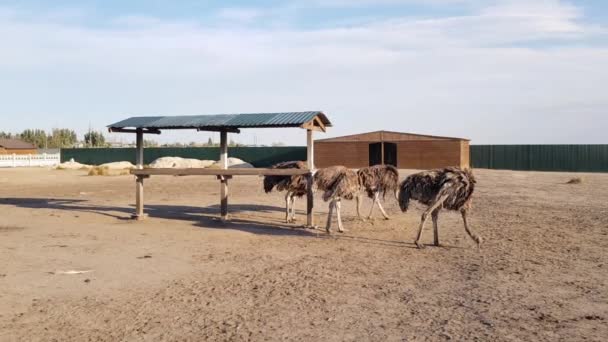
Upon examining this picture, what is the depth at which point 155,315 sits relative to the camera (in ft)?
22.8

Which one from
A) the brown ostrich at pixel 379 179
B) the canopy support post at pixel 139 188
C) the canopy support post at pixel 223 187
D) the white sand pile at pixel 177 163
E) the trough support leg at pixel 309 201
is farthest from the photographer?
the white sand pile at pixel 177 163

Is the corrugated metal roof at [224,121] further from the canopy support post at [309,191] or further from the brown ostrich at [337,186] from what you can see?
the brown ostrich at [337,186]

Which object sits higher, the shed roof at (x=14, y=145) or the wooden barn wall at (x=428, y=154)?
the shed roof at (x=14, y=145)

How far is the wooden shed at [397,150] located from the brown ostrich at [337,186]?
2874 centimetres

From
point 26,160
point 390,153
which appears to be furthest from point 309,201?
point 26,160

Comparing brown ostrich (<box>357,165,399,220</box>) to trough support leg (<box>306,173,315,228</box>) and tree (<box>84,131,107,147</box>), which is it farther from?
tree (<box>84,131,107,147</box>)

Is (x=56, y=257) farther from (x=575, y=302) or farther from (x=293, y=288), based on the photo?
(x=575, y=302)

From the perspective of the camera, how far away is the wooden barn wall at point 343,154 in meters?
44.7

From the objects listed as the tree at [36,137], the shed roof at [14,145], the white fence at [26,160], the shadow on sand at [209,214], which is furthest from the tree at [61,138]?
the shadow on sand at [209,214]

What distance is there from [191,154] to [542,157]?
32.4 meters

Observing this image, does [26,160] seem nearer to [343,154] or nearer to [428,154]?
[343,154]

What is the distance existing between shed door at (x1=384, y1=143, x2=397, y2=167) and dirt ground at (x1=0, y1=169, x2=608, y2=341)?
30.4 metres

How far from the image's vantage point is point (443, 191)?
11414mm

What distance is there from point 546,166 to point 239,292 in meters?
42.5
